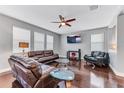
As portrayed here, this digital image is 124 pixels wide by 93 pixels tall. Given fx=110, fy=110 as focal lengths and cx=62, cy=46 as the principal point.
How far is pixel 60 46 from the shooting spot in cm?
1004

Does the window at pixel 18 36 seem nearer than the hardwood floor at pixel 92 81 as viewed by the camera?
No

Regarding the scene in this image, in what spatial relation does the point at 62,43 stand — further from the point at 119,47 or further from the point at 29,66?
the point at 29,66

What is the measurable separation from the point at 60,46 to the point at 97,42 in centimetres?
354

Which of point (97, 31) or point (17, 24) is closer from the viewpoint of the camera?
point (17, 24)

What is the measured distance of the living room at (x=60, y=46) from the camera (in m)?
2.60

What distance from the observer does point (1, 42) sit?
4.43 m

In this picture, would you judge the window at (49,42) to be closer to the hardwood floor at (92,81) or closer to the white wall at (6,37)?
the white wall at (6,37)

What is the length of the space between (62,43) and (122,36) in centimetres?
619

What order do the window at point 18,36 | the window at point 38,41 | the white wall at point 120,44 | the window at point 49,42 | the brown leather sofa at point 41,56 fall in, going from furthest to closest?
the window at point 49,42
the window at point 38,41
the brown leather sofa at point 41,56
the window at point 18,36
the white wall at point 120,44

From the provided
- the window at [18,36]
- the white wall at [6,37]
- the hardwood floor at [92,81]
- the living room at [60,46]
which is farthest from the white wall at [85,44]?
the white wall at [6,37]

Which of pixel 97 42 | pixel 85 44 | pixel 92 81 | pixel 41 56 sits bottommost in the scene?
pixel 92 81

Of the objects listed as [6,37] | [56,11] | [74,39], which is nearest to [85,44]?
[74,39]

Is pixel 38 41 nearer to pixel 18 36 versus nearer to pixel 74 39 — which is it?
pixel 18 36
